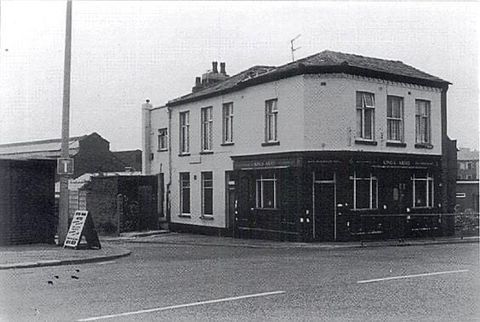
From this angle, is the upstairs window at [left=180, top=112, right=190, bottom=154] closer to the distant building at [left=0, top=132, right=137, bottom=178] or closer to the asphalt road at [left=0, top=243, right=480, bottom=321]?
the asphalt road at [left=0, top=243, right=480, bottom=321]

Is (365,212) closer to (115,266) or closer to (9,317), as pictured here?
(115,266)

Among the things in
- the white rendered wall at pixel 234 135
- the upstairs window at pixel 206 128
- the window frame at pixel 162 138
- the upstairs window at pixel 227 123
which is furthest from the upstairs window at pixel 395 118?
the window frame at pixel 162 138

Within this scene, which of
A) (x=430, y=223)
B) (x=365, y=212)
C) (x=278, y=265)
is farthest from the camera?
(x=430, y=223)

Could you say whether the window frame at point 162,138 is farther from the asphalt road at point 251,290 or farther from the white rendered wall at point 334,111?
the asphalt road at point 251,290

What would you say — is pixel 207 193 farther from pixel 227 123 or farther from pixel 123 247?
pixel 123 247

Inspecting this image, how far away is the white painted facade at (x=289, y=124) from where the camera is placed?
82.4ft

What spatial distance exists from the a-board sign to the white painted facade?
8.46 m

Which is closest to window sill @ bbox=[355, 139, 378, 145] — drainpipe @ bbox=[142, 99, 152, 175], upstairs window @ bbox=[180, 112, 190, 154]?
upstairs window @ bbox=[180, 112, 190, 154]

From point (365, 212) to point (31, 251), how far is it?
12.5 metres

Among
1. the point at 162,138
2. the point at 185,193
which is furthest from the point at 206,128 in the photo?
the point at 162,138

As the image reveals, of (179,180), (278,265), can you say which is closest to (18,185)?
(278,265)

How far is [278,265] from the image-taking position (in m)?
16.3

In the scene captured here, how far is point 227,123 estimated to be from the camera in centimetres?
3011

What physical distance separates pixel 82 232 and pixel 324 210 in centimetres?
908
